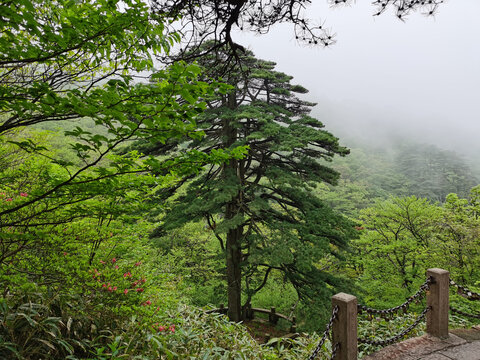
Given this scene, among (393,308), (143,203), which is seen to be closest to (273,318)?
(393,308)

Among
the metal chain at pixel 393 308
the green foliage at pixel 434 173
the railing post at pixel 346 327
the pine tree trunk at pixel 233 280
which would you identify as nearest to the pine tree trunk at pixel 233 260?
the pine tree trunk at pixel 233 280

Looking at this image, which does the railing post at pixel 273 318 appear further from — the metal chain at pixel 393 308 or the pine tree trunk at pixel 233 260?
the metal chain at pixel 393 308

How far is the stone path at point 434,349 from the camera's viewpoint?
312 cm

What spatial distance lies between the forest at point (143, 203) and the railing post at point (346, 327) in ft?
3.43

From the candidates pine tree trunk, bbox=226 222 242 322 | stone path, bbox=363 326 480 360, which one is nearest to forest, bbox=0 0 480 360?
pine tree trunk, bbox=226 222 242 322

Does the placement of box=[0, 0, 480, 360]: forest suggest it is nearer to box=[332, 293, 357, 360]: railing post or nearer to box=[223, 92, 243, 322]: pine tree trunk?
box=[223, 92, 243, 322]: pine tree trunk

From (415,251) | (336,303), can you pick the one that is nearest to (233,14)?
(336,303)

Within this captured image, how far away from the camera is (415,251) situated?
31.0ft

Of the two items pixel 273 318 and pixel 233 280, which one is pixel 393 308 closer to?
pixel 233 280

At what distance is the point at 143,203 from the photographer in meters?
3.29

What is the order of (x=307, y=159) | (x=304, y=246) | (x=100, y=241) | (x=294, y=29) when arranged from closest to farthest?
(x=294, y=29) < (x=100, y=241) < (x=304, y=246) < (x=307, y=159)

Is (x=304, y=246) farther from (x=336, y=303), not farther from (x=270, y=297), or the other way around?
(x=270, y=297)

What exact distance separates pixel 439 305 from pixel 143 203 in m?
4.12

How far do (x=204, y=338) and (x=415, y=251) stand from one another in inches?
342
